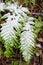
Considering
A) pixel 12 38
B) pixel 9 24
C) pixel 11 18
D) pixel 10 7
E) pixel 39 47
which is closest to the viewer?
pixel 12 38

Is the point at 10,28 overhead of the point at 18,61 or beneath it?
overhead

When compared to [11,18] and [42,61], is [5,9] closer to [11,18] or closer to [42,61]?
[11,18]

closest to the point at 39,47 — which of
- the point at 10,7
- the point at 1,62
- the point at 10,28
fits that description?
the point at 1,62

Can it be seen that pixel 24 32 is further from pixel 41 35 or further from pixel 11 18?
pixel 41 35

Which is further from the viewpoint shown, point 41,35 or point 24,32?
point 41,35

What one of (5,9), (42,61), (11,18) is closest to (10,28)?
(11,18)

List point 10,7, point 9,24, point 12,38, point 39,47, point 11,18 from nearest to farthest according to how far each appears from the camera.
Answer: point 12,38, point 9,24, point 11,18, point 10,7, point 39,47

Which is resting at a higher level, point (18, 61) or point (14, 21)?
point (14, 21)

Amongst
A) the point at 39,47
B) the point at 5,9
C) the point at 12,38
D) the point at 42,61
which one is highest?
the point at 5,9

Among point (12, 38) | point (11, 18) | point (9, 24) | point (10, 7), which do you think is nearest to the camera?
point (12, 38)
